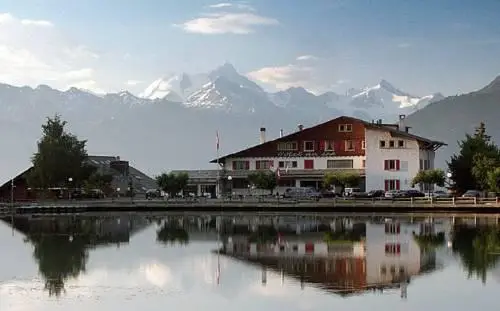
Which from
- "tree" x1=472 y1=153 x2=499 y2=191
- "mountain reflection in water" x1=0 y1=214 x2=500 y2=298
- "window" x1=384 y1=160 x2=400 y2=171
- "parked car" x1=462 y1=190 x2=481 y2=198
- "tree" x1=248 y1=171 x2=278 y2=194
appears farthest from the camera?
"window" x1=384 y1=160 x2=400 y2=171

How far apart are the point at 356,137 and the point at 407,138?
5188 millimetres

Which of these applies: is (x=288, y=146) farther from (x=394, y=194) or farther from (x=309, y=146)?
(x=394, y=194)

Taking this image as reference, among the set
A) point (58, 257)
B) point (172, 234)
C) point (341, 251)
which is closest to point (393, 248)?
point (341, 251)

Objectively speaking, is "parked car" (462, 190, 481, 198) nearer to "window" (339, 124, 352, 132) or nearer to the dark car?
the dark car

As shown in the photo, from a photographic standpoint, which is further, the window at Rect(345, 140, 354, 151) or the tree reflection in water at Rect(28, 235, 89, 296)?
the window at Rect(345, 140, 354, 151)

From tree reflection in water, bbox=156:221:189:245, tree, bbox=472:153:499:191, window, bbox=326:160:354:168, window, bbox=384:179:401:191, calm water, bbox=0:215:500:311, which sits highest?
window, bbox=326:160:354:168

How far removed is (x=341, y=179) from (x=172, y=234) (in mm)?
32200

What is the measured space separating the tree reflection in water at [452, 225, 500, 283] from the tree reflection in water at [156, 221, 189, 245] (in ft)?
45.1

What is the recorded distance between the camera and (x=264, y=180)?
82.6 metres

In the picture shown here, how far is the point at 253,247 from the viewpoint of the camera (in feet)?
136

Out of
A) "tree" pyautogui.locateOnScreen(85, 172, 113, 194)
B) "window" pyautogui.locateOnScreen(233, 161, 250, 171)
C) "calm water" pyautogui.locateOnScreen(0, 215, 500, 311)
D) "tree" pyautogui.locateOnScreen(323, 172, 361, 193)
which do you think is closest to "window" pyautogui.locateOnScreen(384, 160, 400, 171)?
"tree" pyautogui.locateOnScreen(323, 172, 361, 193)

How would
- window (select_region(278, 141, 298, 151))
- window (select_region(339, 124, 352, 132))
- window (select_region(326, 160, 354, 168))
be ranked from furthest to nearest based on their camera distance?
window (select_region(278, 141, 298, 151)) < window (select_region(339, 124, 352, 132)) < window (select_region(326, 160, 354, 168))

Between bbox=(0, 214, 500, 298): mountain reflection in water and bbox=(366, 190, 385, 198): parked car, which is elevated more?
bbox=(366, 190, 385, 198): parked car

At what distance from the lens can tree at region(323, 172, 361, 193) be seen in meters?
80.8
